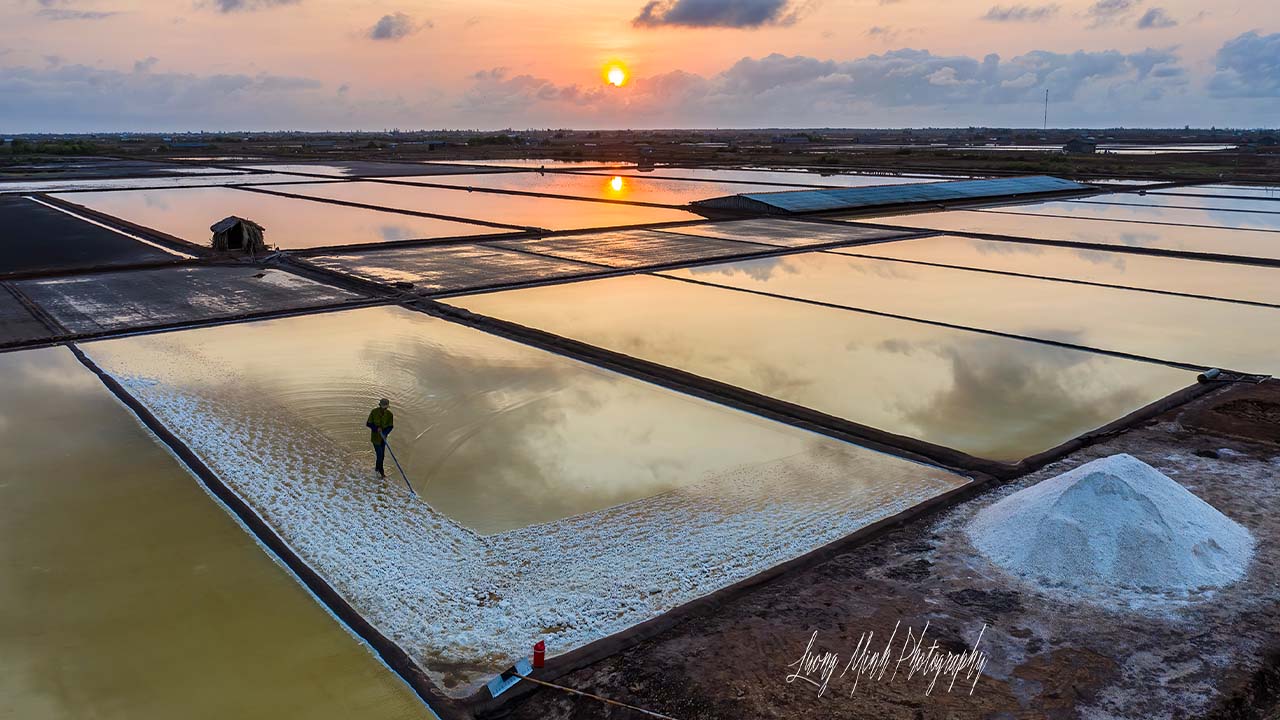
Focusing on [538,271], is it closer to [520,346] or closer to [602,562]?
[520,346]

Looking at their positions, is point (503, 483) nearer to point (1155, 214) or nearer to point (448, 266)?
point (448, 266)

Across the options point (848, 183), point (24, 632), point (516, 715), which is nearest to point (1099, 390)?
point (516, 715)

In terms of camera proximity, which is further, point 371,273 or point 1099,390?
point 371,273

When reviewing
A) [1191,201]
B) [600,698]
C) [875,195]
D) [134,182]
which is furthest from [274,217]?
[1191,201]

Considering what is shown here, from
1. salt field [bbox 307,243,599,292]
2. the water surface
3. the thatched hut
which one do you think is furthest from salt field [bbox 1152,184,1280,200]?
the thatched hut

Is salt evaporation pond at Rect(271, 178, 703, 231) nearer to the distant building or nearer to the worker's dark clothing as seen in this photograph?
the worker's dark clothing
